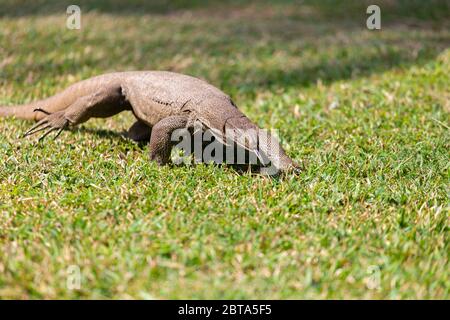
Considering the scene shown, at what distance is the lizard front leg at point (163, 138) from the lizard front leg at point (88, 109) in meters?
0.54

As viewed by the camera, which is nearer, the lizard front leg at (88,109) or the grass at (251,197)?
the grass at (251,197)

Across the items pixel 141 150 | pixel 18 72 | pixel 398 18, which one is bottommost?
pixel 141 150

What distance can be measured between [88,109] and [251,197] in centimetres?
159

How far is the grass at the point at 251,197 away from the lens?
8.01 ft

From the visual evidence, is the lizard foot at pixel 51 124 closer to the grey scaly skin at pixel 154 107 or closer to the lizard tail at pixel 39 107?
the grey scaly skin at pixel 154 107

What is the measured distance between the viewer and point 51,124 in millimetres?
4277

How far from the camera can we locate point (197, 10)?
10617 millimetres

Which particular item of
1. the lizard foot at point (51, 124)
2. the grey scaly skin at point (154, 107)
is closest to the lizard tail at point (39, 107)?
the grey scaly skin at point (154, 107)

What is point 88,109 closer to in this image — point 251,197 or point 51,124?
point 51,124

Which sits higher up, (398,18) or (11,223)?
(398,18)

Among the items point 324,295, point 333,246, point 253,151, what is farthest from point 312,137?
point 324,295

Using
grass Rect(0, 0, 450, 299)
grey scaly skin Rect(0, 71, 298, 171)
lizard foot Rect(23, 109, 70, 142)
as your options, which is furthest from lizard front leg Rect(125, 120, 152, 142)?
lizard foot Rect(23, 109, 70, 142)

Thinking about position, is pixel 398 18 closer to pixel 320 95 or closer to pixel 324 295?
pixel 320 95

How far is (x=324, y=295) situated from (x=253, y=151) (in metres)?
1.31
